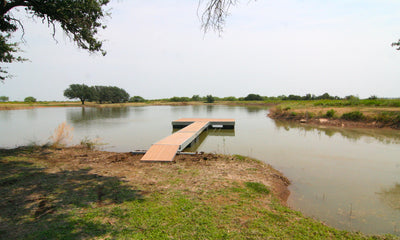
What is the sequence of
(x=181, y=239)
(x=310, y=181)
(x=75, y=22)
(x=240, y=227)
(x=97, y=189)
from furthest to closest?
(x=75, y=22)
(x=310, y=181)
(x=97, y=189)
(x=240, y=227)
(x=181, y=239)

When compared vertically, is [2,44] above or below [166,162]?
above

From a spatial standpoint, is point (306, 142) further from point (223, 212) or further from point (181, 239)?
point (181, 239)

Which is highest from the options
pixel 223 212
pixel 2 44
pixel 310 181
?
pixel 2 44

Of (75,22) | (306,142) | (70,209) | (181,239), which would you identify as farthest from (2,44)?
(306,142)

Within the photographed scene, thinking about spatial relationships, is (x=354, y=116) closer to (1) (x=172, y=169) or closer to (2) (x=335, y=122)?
(2) (x=335, y=122)

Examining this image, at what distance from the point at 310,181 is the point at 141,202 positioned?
459cm

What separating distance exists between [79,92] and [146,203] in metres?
66.1

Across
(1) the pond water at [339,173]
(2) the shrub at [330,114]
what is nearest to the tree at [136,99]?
(1) the pond water at [339,173]

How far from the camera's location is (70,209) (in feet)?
11.1

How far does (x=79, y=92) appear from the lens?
60.8m

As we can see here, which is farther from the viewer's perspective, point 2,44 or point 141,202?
point 2,44

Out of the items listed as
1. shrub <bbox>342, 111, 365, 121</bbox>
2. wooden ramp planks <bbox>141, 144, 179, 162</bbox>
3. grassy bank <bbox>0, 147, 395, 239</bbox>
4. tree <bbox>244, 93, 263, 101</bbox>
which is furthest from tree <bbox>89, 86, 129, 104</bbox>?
grassy bank <bbox>0, 147, 395, 239</bbox>

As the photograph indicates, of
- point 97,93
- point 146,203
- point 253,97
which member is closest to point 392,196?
point 146,203

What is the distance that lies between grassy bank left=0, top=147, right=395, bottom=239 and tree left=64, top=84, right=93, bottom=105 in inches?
2440
